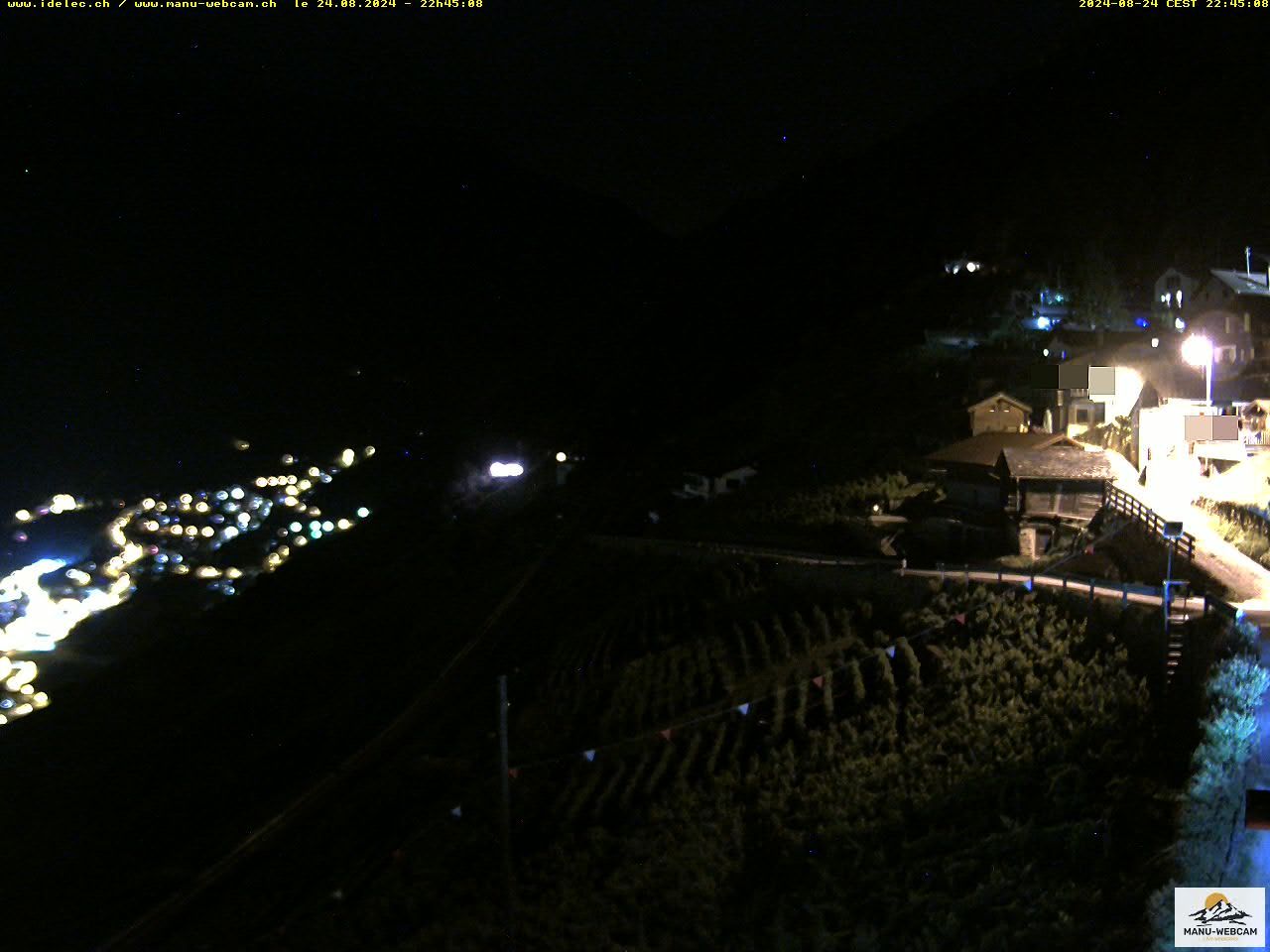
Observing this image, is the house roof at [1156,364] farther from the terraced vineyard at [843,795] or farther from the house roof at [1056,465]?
the terraced vineyard at [843,795]

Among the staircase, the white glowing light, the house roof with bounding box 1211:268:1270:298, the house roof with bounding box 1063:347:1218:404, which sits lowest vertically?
the white glowing light

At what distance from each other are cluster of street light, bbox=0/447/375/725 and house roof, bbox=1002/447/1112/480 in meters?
24.3

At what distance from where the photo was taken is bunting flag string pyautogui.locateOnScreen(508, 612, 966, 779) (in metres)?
11.3

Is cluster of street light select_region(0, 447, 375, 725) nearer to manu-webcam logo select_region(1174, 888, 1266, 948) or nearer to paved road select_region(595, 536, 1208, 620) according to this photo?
paved road select_region(595, 536, 1208, 620)

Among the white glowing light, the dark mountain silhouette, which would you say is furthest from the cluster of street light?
the dark mountain silhouette

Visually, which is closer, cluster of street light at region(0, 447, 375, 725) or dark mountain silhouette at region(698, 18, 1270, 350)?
cluster of street light at region(0, 447, 375, 725)

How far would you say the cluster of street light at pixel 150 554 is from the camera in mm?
27156

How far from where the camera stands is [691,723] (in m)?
11.7

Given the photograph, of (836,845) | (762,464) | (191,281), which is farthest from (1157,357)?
(191,281)

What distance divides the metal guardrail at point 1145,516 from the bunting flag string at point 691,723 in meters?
2.83

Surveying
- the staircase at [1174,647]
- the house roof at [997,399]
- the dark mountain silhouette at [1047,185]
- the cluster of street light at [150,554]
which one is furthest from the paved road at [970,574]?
the dark mountain silhouette at [1047,185]

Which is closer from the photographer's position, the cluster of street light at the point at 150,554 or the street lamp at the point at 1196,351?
the street lamp at the point at 1196,351

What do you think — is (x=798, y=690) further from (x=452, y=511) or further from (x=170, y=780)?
(x=452, y=511)

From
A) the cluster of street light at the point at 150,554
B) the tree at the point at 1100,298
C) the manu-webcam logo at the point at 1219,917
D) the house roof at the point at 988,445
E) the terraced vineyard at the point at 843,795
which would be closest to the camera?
the manu-webcam logo at the point at 1219,917
